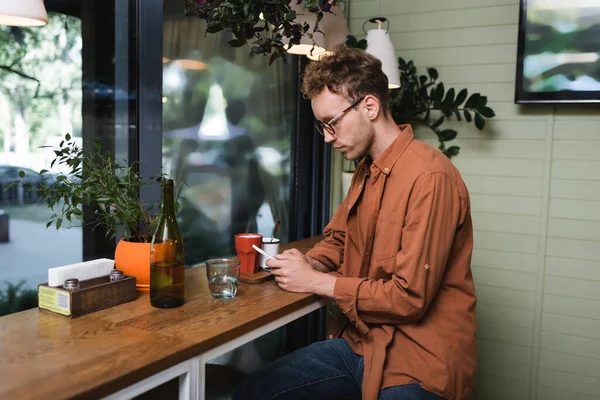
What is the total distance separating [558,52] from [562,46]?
29mm

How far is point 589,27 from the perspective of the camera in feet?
8.25

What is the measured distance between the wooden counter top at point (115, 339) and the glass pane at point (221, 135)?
31.9 inches

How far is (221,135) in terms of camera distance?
8.38 ft

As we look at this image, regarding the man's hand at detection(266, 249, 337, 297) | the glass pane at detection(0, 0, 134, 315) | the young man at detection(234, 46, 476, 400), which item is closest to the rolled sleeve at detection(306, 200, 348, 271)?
the young man at detection(234, 46, 476, 400)

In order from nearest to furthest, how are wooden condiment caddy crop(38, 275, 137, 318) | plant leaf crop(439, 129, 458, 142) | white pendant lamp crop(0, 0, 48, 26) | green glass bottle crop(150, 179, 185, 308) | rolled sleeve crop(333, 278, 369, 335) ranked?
white pendant lamp crop(0, 0, 48, 26), wooden condiment caddy crop(38, 275, 137, 318), green glass bottle crop(150, 179, 185, 308), rolled sleeve crop(333, 278, 369, 335), plant leaf crop(439, 129, 458, 142)

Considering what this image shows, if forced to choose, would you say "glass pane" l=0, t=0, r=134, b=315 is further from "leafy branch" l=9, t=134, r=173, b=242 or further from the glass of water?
the glass of water

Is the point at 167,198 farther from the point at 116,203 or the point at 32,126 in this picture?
the point at 32,126

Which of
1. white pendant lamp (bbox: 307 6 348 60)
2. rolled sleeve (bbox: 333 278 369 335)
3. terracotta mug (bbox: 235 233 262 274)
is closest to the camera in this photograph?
rolled sleeve (bbox: 333 278 369 335)

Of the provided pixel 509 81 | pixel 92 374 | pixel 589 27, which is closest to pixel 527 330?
pixel 509 81

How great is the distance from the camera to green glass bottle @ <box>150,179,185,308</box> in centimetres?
146

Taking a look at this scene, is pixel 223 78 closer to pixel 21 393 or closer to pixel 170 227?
pixel 170 227

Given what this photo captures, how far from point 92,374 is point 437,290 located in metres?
0.92

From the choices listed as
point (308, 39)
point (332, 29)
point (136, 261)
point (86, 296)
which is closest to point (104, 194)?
point (136, 261)

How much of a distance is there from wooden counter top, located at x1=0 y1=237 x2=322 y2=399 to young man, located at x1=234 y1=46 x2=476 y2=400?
0.20 metres
